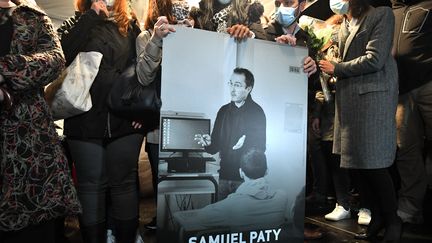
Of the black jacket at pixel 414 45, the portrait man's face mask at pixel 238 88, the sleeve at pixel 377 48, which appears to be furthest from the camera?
the black jacket at pixel 414 45

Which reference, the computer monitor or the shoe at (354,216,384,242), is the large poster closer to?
the computer monitor

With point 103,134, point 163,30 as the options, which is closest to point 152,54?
point 163,30

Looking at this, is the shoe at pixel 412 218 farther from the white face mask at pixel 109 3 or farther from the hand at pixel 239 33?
the white face mask at pixel 109 3

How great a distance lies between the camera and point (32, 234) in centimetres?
132

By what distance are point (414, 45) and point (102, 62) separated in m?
1.98

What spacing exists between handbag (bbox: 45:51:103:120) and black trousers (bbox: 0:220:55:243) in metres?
0.52

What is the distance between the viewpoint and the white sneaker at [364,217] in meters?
2.58

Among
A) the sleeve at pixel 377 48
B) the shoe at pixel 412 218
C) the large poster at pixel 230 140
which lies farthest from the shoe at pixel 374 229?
the sleeve at pixel 377 48

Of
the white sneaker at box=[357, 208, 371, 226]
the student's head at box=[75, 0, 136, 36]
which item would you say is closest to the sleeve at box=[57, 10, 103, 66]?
the student's head at box=[75, 0, 136, 36]

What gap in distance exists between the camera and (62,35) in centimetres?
173

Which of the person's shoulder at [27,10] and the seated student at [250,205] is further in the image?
the seated student at [250,205]

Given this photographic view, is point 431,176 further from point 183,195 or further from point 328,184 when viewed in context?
point 183,195

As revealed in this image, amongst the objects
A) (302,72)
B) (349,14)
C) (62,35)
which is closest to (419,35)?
(349,14)

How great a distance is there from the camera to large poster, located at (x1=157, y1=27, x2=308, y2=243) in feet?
4.81
